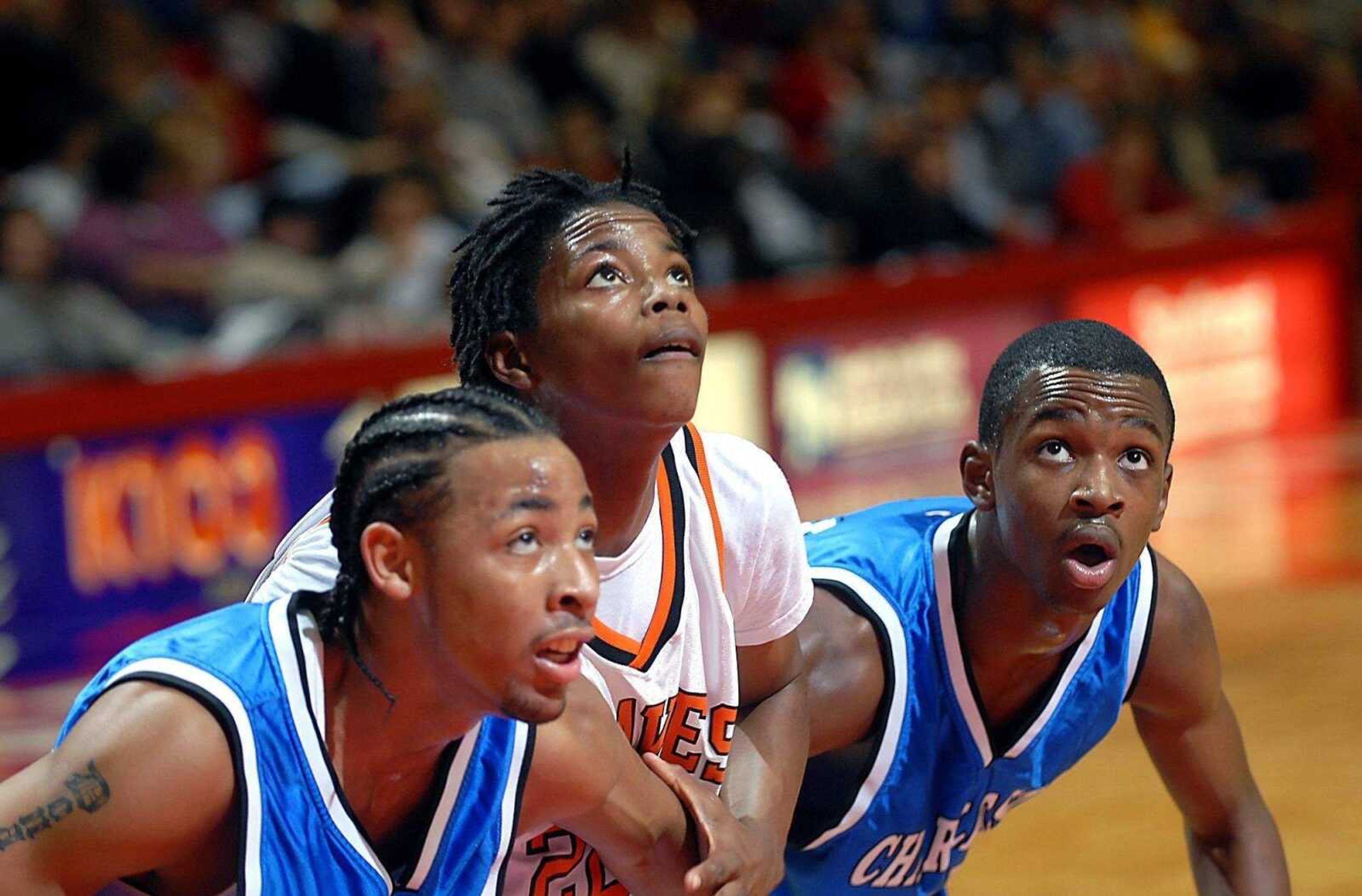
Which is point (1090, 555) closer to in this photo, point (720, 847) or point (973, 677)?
point (973, 677)

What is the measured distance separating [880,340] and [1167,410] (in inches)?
264

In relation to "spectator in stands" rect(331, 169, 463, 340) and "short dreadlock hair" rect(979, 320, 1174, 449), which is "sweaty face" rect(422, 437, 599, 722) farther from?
"spectator in stands" rect(331, 169, 463, 340)

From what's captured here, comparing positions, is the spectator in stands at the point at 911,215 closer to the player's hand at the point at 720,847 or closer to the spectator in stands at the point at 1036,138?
the spectator in stands at the point at 1036,138

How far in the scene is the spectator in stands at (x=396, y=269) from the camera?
803cm

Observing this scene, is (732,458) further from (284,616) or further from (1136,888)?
(1136,888)

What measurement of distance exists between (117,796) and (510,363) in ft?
3.09

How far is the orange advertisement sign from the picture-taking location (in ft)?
34.5

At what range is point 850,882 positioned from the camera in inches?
129

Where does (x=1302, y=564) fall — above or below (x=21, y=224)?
below

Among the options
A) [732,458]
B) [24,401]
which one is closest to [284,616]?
[732,458]

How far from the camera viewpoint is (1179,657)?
3.29 meters

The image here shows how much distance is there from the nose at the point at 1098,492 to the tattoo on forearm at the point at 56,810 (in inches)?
61.0

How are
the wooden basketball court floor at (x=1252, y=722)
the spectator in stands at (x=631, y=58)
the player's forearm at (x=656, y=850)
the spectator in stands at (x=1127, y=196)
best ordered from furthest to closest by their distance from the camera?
1. the spectator in stands at (x=1127, y=196)
2. the spectator in stands at (x=631, y=58)
3. the wooden basketball court floor at (x=1252, y=722)
4. the player's forearm at (x=656, y=850)

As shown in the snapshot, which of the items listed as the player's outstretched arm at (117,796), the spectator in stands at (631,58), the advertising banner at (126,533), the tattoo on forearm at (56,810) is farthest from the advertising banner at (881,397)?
the tattoo on forearm at (56,810)
